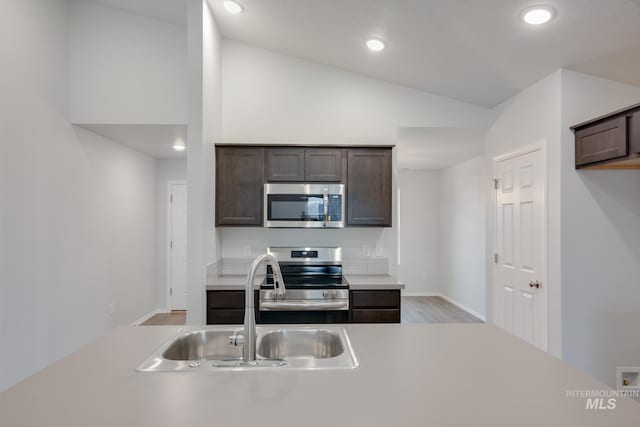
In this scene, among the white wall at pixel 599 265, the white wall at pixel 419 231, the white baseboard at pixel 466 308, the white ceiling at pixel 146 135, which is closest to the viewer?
the white wall at pixel 599 265

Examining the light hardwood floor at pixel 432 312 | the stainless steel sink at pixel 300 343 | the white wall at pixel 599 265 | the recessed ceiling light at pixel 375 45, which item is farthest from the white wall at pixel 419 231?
the stainless steel sink at pixel 300 343

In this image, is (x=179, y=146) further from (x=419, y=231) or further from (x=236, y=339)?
(x=419, y=231)

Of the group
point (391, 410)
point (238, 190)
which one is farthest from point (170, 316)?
point (391, 410)

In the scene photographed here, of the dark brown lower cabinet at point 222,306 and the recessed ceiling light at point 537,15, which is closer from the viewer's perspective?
the recessed ceiling light at point 537,15

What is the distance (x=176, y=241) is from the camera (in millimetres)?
5434

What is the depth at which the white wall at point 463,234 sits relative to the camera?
17.6ft

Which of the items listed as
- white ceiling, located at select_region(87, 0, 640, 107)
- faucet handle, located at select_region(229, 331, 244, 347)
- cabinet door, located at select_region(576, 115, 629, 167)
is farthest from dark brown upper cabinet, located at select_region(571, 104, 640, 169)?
faucet handle, located at select_region(229, 331, 244, 347)

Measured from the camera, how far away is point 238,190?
3.42m

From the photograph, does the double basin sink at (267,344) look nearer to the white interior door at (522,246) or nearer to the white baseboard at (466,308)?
the white interior door at (522,246)

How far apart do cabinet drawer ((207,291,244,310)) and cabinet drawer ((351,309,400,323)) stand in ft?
3.18

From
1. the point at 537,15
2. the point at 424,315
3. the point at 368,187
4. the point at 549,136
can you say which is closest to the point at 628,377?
the point at 549,136

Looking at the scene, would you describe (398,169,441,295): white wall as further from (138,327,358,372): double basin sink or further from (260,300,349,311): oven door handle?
(138,327,358,372): double basin sink

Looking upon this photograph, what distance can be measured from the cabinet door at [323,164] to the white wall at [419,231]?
3.51m

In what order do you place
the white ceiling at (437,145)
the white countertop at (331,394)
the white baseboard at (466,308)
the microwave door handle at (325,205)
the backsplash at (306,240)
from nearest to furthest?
the white countertop at (331,394) → the microwave door handle at (325,205) → the backsplash at (306,240) → the white ceiling at (437,145) → the white baseboard at (466,308)
